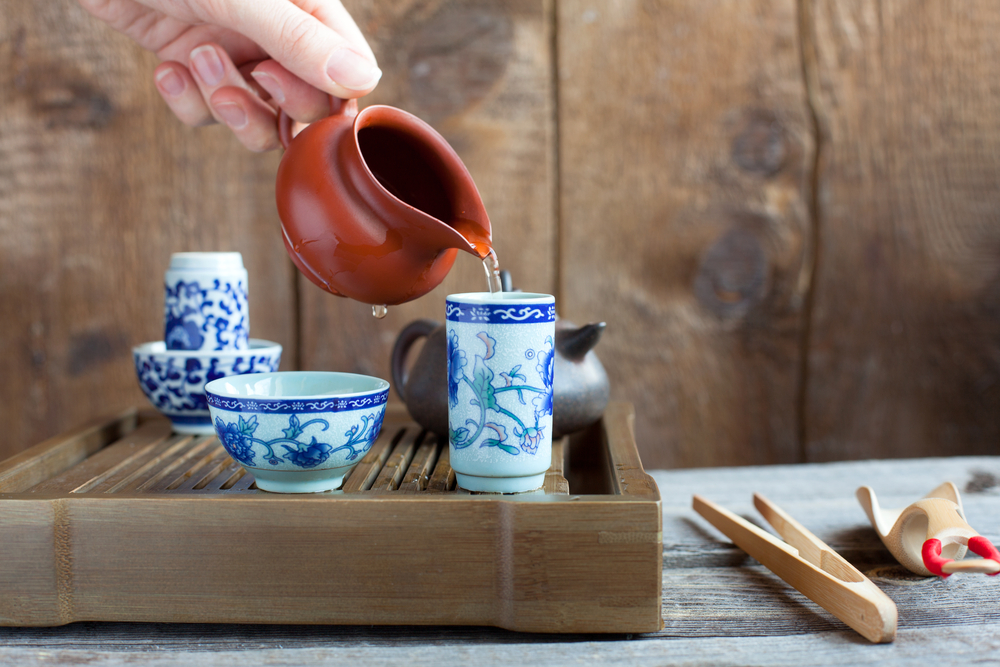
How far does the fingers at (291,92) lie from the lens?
2.78 ft

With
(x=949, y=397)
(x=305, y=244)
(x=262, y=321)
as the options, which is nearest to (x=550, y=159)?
(x=262, y=321)

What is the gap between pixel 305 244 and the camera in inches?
28.4

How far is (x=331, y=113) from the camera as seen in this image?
2.80 feet

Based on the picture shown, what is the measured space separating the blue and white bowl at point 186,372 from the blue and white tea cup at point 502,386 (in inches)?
13.6

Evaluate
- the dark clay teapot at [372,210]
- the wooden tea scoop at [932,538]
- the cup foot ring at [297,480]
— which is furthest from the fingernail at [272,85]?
the wooden tea scoop at [932,538]

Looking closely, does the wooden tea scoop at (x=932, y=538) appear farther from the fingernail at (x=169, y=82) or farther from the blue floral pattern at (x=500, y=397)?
the fingernail at (x=169, y=82)

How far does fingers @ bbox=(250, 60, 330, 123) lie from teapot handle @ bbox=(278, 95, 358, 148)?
11 mm

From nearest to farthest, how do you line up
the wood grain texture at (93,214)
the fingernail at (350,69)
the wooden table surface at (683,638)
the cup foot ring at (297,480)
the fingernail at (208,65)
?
the wooden table surface at (683,638), the cup foot ring at (297,480), the fingernail at (350,69), the fingernail at (208,65), the wood grain texture at (93,214)

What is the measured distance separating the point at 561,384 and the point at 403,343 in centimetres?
21

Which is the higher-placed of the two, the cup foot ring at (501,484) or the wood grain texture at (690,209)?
the wood grain texture at (690,209)

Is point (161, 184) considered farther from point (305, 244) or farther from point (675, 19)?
point (675, 19)

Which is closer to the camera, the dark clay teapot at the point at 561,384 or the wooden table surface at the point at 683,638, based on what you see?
the wooden table surface at the point at 683,638

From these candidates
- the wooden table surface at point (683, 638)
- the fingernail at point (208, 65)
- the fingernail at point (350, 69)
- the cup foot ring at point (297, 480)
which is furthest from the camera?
the fingernail at point (208, 65)

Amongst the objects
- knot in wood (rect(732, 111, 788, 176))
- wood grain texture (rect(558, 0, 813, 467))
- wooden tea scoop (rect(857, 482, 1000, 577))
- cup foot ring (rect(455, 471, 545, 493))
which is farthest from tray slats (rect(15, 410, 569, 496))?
knot in wood (rect(732, 111, 788, 176))
